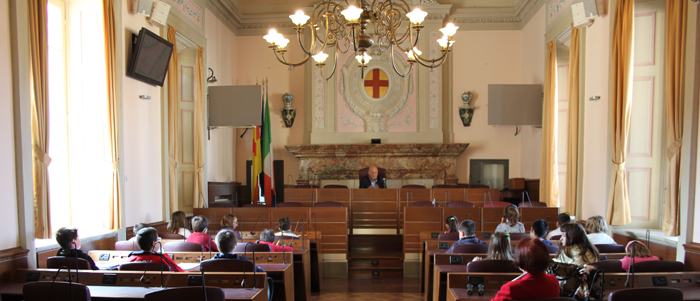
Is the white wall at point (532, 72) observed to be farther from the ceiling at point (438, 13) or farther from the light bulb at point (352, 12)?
the light bulb at point (352, 12)

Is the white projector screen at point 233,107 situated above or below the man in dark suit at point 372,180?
above

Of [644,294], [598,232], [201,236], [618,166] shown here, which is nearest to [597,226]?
[598,232]

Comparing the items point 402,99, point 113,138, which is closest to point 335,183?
point 402,99

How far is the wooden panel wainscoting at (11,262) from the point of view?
3.69 m

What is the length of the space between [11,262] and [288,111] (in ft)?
24.7

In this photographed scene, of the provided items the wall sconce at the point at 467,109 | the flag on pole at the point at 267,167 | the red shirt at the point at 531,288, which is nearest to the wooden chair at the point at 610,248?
the red shirt at the point at 531,288

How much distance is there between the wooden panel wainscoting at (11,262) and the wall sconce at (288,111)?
24.2ft

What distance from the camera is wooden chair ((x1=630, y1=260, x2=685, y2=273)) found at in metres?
3.37

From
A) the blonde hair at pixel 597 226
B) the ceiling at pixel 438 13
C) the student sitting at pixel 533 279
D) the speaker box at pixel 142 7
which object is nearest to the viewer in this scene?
the student sitting at pixel 533 279

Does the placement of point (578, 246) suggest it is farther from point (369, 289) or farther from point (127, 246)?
point (127, 246)

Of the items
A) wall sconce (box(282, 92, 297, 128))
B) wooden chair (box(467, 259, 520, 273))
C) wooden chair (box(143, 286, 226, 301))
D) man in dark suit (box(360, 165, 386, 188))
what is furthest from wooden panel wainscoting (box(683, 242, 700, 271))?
wall sconce (box(282, 92, 297, 128))

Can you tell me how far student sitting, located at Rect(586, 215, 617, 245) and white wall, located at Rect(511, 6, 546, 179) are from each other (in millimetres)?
4444

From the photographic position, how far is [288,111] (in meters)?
11.0

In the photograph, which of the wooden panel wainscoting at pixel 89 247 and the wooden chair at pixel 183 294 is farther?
the wooden panel wainscoting at pixel 89 247
